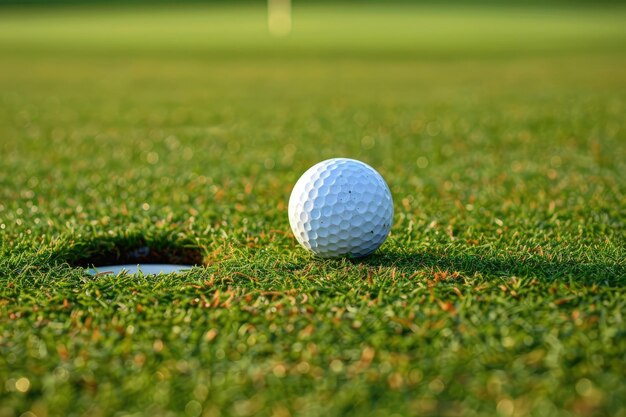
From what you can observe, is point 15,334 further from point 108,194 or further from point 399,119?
point 399,119

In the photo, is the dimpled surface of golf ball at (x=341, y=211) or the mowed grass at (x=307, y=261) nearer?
the mowed grass at (x=307, y=261)

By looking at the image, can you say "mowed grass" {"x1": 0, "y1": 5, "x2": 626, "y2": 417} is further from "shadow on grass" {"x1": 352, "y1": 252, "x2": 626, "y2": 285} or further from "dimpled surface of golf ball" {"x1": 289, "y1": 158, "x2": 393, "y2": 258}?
"dimpled surface of golf ball" {"x1": 289, "y1": 158, "x2": 393, "y2": 258}

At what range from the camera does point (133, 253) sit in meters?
3.93

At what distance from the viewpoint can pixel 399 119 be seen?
334 inches

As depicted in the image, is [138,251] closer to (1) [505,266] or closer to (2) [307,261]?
(2) [307,261]

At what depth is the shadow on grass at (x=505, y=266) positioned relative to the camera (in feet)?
10.3

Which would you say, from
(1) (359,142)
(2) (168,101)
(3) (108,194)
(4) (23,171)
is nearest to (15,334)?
(3) (108,194)

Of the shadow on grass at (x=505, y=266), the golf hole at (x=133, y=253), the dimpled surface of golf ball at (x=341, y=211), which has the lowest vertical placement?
the golf hole at (x=133, y=253)

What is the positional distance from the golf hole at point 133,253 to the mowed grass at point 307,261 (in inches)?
0.7

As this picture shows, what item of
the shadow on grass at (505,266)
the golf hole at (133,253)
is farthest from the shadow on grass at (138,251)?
the shadow on grass at (505,266)

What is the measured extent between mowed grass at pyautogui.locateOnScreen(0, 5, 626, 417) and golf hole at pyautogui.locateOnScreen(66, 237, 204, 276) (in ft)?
0.06

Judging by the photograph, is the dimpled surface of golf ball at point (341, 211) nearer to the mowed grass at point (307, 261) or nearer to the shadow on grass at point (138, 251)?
the mowed grass at point (307, 261)

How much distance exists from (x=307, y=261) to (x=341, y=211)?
1.04ft

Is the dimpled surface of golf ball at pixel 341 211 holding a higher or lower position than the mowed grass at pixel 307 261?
higher
